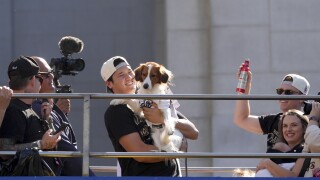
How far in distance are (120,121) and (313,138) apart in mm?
1450

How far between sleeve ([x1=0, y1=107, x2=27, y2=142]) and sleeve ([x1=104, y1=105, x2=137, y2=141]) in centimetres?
68

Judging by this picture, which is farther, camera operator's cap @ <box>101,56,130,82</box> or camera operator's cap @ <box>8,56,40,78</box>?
camera operator's cap @ <box>101,56,130,82</box>

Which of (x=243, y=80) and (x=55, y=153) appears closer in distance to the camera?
(x=55, y=153)

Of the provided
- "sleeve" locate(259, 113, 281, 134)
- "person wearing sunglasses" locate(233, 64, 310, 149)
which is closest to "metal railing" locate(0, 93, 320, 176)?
"person wearing sunglasses" locate(233, 64, 310, 149)

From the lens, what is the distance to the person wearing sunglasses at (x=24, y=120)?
8172 mm

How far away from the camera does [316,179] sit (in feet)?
27.2

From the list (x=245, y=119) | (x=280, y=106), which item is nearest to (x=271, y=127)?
(x=280, y=106)

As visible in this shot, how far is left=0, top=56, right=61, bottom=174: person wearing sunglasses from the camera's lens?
8172 millimetres

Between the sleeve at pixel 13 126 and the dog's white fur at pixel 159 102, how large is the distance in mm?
795

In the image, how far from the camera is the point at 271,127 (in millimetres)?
9438

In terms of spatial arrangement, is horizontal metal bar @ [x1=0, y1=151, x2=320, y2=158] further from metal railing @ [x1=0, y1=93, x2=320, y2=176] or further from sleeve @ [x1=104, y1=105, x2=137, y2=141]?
sleeve @ [x1=104, y1=105, x2=137, y2=141]

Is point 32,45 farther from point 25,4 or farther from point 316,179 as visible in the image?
point 316,179

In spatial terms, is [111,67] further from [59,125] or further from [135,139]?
[135,139]

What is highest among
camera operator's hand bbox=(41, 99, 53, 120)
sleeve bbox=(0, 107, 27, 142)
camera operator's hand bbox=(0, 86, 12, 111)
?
camera operator's hand bbox=(0, 86, 12, 111)
